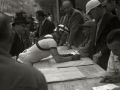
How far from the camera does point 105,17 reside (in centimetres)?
372

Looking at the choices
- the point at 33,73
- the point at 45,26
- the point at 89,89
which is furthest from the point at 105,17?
the point at 45,26

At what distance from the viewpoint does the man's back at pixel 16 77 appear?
108 cm

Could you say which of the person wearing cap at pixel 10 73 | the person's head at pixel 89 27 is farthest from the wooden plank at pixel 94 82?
the person's head at pixel 89 27

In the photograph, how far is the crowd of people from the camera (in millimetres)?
1104

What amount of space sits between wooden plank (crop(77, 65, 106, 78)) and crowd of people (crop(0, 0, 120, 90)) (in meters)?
0.11

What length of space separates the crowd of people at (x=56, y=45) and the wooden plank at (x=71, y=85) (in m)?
0.23

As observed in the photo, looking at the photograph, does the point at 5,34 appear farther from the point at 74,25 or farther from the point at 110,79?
the point at 74,25

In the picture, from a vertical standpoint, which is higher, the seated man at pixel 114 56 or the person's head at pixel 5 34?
A: the person's head at pixel 5 34

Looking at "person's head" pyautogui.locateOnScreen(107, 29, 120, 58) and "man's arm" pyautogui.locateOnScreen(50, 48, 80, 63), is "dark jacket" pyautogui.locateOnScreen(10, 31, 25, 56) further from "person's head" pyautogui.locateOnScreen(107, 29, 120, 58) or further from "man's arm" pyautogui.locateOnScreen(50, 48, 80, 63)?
"person's head" pyautogui.locateOnScreen(107, 29, 120, 58)

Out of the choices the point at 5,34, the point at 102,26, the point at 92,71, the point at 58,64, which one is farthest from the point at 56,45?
the point at 5,34

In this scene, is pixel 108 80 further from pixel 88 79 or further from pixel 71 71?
pixel 71 71

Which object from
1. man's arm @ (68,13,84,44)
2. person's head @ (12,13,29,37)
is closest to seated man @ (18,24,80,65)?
person's head @ (12,13,29,37)

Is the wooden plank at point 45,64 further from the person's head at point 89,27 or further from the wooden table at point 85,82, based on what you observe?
the person's head at point 89,27

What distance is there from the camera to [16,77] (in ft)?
3.58
